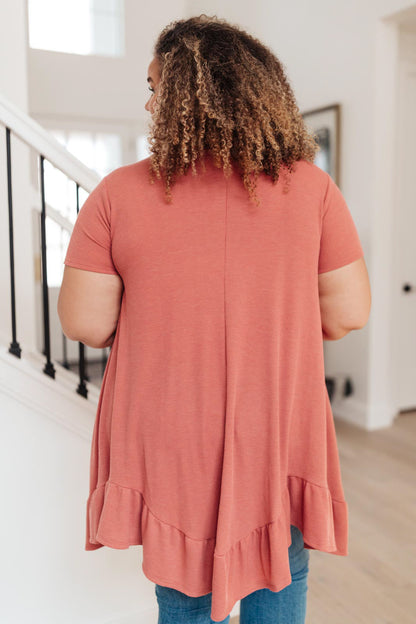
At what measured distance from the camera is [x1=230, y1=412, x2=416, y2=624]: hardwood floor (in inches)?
72.5

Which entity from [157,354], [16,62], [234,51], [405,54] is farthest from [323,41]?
[157,354]

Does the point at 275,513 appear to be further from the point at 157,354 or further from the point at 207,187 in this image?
the point at 207,187

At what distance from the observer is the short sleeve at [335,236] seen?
0.90 metres

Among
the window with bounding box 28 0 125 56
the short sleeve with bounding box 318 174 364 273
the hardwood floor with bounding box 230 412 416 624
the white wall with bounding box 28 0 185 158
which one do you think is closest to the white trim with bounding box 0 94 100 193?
the short sleeve with bounding box 318 174 364 273

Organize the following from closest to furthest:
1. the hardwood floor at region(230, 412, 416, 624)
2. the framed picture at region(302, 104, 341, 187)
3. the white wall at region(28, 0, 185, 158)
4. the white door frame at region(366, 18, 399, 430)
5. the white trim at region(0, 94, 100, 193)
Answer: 1. the white trim at region(0, 94, 100, 193)
2. the hardwood floor at region(230, 412, 416, 624)
3. the white door frame at region(366, 18, 399, 430)
4. the framed picture at region(302, 104, 341, 187)
5. the white wall at region(28, 0, 185, 158)

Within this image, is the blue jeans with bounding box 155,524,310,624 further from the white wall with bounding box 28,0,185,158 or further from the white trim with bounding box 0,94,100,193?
the white wall with bounding box 28,0,185,158

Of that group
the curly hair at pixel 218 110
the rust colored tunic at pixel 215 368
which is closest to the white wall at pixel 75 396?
the rust colored tunic at pixel 215 368

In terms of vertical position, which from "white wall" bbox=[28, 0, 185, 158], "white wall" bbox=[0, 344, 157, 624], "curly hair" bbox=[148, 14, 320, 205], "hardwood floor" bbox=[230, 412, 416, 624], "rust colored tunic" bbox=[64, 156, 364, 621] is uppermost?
"white wall" bbox=[28, 0, 185, 158]

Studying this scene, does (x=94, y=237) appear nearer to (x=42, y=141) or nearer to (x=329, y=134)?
(x=42, y=141)

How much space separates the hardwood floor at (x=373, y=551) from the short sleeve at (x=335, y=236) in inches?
54.1

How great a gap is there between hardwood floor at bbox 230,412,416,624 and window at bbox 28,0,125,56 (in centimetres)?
429

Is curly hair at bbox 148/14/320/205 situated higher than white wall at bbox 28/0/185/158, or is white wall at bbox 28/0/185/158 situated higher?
white wall at bbox 28/0/185/158

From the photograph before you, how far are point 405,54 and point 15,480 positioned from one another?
346 centimetres

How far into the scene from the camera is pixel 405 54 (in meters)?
3.59
